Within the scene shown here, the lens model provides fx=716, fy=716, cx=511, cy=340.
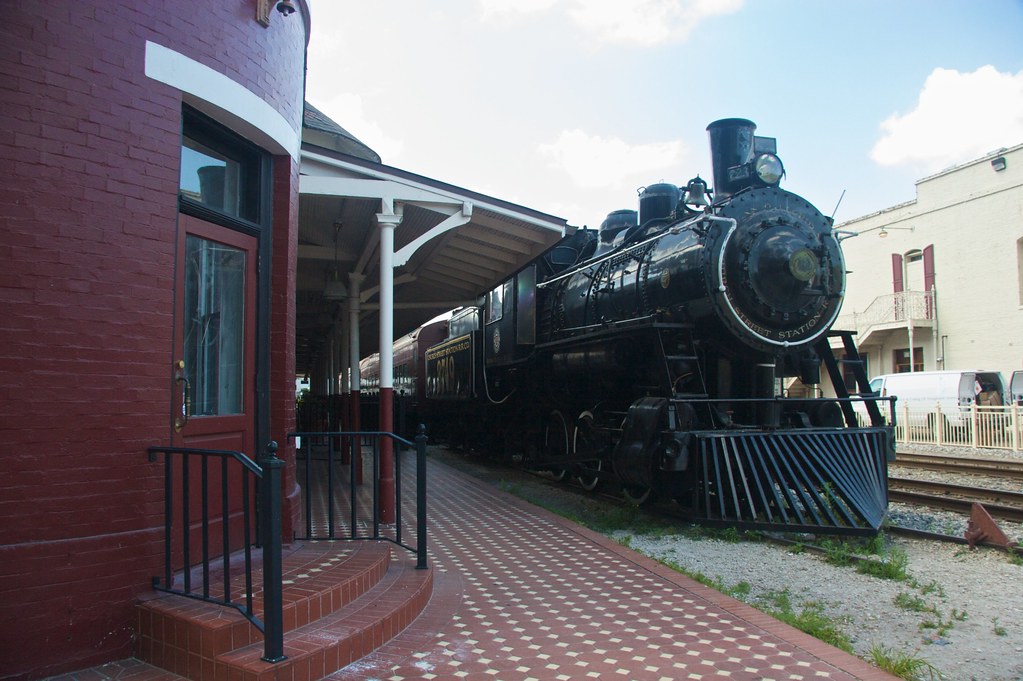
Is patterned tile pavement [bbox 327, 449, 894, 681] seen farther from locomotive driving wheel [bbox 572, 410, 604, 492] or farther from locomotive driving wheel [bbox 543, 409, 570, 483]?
locomotive driving wheel [bbox 543, 409, 570, 483]

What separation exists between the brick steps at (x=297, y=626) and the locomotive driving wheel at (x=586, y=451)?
5118 mm

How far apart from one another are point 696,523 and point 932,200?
67.3 ft

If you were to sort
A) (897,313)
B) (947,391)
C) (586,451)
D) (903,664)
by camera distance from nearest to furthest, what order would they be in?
(903,664) < (586,451) < (947,391) < (897,313)

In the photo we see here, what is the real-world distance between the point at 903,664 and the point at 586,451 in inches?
229

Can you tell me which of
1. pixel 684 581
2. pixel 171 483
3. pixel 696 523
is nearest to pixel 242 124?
pixel 171 483

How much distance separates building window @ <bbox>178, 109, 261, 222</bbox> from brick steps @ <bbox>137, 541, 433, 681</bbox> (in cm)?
232

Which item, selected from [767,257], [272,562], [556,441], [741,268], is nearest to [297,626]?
[272,562]

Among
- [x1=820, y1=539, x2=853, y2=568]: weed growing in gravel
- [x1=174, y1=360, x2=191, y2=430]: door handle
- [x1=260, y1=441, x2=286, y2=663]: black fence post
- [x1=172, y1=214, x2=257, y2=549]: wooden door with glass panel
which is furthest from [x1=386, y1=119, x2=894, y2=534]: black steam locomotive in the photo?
[x1=260, y1=441, x2=286, y2=663]: black fence post

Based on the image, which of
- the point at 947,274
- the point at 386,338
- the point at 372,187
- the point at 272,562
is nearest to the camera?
the point at 272,562

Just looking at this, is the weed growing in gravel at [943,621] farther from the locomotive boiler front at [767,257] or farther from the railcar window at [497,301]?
the railcar window at [497,301]

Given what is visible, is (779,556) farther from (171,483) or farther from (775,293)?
(171,483)

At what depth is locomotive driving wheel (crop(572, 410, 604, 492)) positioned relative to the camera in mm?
9375

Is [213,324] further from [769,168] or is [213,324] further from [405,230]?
[769,168]

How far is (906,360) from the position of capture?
24109 millimetres
